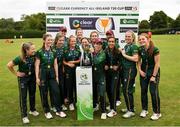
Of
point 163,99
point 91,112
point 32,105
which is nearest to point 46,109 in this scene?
point 32,105

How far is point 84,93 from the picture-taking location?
880 cm

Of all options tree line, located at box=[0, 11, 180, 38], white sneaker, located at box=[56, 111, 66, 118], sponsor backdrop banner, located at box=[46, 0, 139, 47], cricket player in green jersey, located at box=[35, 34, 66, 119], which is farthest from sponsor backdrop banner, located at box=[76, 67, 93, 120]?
tree line, located at box=[0, 11, 180, 38]

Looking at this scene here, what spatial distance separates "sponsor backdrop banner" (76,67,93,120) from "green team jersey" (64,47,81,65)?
59cm

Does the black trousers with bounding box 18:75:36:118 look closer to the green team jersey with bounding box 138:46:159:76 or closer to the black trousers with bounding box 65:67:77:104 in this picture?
the black trousers with bounding box 65:67:77:104

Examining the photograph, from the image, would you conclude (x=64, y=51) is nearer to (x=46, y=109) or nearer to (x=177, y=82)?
(x=46, y=109)

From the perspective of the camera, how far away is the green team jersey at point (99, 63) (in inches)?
348

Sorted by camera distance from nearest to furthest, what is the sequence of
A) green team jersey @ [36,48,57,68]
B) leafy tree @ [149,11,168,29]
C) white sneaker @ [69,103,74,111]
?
green team jersey @ [36,48,57,68] → white sneaker @ [69,103,74,111] → leafy tree @ [149,11,168,29]

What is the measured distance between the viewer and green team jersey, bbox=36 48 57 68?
8648mm

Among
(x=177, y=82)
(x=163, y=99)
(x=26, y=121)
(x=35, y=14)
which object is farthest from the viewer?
(x=35, y=14)

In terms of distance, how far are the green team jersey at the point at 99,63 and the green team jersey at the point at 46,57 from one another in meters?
Result: 0.90

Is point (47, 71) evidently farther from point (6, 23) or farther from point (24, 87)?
point (6, 23)

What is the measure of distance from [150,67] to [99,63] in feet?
3.63

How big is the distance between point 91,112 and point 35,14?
114094mm

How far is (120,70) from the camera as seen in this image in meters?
9.21
